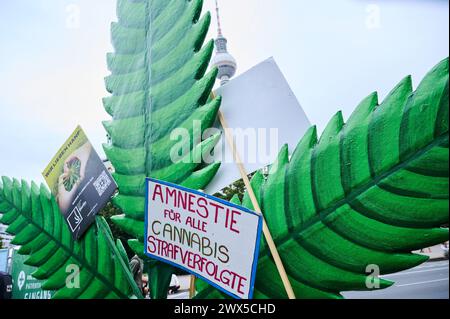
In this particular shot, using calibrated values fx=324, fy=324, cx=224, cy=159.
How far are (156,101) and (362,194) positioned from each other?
2.00m

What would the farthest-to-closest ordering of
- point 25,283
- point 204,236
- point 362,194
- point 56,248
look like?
point 25,283 → point 56,248 → point 204,236 → point 362,194

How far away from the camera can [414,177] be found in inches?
70.7

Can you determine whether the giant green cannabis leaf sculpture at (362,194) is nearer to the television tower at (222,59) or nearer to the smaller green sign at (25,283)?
the television tower at (222,59)

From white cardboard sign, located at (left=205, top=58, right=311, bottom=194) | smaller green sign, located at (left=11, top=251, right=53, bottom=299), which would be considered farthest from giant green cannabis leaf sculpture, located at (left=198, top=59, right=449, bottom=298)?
smaller green sign, located at (left=11, top=251, right=53, bottom=299)

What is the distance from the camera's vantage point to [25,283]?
8.76 metres

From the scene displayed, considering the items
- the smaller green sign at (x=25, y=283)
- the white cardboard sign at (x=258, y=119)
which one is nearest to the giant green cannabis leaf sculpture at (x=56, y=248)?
the white cardboard sign at (x=258, y=119)

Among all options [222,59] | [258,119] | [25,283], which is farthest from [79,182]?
[25,283]

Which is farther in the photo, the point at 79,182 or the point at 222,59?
the point at 222,59

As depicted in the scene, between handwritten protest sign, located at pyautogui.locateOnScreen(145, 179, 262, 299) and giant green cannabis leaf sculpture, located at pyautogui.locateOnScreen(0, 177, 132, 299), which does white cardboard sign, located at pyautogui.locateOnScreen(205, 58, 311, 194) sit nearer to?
handwritten protest sign, located at pyautogui.locateOnScreen(145, 179, 262, 299)

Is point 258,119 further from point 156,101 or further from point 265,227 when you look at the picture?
point 156,101

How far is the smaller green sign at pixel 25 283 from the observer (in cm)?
845

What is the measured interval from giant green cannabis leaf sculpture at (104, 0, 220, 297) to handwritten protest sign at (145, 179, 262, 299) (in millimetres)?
204

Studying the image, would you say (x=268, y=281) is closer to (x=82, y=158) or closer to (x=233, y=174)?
(x=233, y=174)

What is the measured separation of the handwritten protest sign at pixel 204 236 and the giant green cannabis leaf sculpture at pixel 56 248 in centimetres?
72
